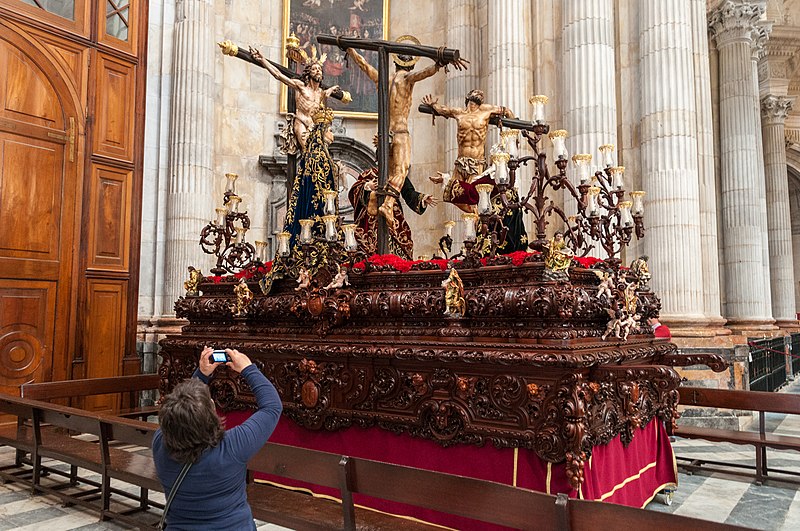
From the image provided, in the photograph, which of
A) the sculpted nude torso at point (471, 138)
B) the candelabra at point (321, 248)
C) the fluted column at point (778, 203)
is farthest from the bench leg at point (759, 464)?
the fluted column at point (778, 203)

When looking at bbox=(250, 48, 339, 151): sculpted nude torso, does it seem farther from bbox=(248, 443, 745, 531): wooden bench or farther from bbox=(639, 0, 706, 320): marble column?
bbox=(639, 0, 706, 320): marble column

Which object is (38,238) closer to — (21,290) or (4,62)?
(21,290)

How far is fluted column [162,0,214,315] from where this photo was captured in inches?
396

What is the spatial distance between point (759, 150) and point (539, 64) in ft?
32.7

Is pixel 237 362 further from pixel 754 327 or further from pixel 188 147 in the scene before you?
pixel 754 327

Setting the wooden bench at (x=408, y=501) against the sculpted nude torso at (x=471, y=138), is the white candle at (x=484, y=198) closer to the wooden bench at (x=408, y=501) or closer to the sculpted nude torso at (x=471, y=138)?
the sculpted nude torso at (x=471, y=138)

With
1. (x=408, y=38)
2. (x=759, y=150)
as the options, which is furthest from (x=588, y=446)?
(x=759, y=150)

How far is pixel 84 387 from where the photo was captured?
22.3ft

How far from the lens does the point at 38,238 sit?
27.0 feet

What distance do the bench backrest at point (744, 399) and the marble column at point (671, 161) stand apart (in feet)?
7.82

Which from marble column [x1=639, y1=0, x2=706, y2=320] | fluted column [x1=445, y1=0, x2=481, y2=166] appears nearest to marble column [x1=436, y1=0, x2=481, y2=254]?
fluted column [x1=445, y1=0, x2=481, y2=166]

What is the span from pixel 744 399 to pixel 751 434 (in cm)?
41

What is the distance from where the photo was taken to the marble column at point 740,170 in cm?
1525

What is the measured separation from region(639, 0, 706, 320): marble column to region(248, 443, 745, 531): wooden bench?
5989 mm
